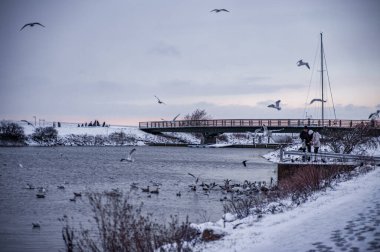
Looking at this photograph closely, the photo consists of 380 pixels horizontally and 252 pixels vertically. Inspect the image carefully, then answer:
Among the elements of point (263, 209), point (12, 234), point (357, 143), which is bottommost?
point (12, 234)

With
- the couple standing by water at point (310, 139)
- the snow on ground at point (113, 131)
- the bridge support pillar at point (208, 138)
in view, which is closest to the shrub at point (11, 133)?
the snow on ground at point (113, 131)

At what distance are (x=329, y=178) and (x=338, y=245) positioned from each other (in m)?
11.9

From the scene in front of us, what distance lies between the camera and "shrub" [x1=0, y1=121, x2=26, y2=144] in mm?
90188

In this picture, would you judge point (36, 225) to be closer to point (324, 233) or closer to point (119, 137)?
point (324, 233)

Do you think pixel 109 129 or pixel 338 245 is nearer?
pixel 338 245

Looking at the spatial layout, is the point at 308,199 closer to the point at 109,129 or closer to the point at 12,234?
the point at 12,234

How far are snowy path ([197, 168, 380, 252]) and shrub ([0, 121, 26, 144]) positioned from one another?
86756mm

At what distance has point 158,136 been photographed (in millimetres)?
120250

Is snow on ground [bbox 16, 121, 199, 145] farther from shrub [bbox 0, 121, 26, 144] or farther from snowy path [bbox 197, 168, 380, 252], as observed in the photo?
snowy path [bbox 197, 168, 380, 252]

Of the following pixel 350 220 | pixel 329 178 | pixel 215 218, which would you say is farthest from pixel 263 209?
pixel 350 220

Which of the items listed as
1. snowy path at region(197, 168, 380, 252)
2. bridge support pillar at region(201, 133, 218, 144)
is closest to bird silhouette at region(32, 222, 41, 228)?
snowy path at region(197, 168, 380, 252)

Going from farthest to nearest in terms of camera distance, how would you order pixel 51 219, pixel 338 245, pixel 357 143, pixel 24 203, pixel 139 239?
pixel 357 143 → pixel 24 203 → pixel 51 219 → pixel 139 239 → pixel 338 245

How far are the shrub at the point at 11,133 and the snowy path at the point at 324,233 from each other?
285 ft

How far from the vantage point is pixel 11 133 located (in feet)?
304
